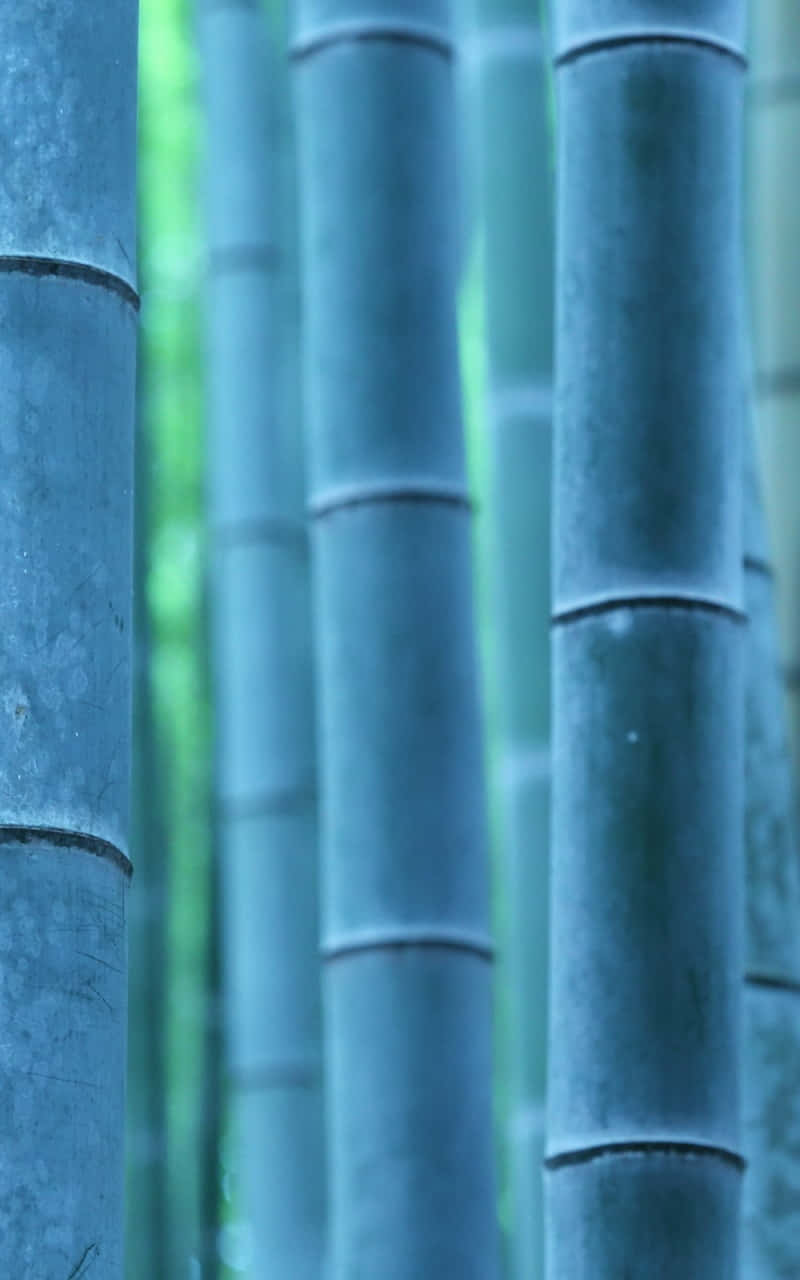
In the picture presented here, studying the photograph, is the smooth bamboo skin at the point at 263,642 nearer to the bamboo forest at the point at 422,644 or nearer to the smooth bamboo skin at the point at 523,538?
the bamboo forest at the point at 422,644

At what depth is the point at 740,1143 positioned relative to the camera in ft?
9.06

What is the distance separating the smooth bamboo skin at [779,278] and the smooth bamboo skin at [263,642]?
55.5 inches

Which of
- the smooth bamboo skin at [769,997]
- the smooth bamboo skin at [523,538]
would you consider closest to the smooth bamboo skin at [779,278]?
the smooth bamboo skin at [523,538]

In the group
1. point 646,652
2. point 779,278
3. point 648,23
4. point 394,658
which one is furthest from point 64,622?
point 779,278

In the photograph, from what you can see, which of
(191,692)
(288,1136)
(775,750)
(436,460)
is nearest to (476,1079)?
(775,750)

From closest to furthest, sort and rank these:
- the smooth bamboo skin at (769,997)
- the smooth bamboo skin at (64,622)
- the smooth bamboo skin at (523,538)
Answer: the smooth bamboo skin at (64,622) < the smooth bamboo skin at (769,997) < the smooth bamboo skin at (523,538)

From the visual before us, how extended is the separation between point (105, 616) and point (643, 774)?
33.1 inches

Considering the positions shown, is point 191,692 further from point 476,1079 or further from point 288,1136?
point 476,1079

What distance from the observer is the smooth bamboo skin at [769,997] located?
3.32 meters

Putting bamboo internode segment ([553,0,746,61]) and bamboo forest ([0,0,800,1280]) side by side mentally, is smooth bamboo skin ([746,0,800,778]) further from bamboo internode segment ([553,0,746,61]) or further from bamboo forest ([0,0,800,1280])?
bamboo internode segment ([553,0,746,61])

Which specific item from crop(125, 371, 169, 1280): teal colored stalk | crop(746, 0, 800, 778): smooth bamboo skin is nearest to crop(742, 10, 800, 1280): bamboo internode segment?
crop(125, 371, 169, 1280): teal colored stalk

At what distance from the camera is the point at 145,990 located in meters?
6.98

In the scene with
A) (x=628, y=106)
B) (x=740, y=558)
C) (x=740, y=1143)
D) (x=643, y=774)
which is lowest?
(x=740, y=1143)

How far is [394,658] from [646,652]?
74 centimetres
